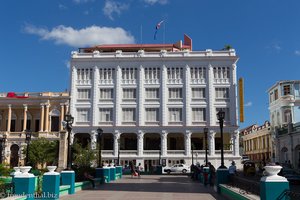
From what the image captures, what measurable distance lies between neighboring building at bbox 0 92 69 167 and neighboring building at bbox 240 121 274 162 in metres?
39.4

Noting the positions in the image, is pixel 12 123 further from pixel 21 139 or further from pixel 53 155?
pixel 53 155

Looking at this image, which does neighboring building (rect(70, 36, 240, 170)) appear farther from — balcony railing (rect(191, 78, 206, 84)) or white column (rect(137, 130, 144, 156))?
white column (rect(137, 130, 144, 156))

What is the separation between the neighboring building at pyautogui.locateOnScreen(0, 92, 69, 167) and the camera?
6334 centimetres

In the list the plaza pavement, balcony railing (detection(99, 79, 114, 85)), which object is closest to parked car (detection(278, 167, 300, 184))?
the plaza pavement

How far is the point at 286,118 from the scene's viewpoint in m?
66.0

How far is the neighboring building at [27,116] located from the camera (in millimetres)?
63344

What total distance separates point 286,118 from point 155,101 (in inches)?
860

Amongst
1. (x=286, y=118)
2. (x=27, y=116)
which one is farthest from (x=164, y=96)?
(x=27, y=116)

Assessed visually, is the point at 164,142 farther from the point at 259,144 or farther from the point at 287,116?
the point at 259,144

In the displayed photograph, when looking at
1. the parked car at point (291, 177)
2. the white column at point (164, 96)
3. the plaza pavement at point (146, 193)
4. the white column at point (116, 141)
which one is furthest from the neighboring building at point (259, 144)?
the plaza pavement at point (146, 193)

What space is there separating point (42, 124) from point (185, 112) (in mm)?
22506

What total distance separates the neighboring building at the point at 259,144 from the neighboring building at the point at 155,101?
67.8ft

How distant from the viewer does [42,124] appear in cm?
6372

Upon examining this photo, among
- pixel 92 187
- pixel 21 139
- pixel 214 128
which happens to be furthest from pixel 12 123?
pixel 92 187
